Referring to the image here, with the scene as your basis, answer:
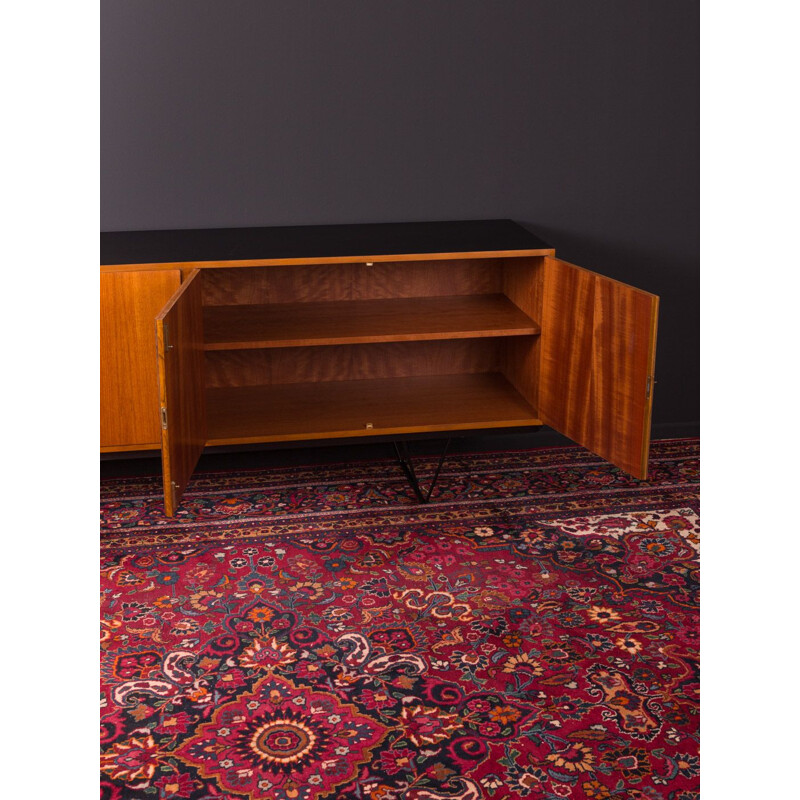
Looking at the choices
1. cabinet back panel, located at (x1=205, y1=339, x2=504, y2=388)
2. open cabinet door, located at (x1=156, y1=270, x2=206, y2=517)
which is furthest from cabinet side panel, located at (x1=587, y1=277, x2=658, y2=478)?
open cabinet door, located at (x1=156, y1=270, x2=206, y2=517)

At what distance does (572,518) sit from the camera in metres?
3.15

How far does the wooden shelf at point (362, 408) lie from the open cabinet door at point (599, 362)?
9.9 inches

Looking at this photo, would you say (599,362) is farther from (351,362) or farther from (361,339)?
(351,362)

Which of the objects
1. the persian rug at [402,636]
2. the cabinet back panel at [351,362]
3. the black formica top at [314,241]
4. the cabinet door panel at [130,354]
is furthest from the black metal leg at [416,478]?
the cabinet door panel at [130,354]

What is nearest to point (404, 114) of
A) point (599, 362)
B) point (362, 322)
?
point (362, 322)

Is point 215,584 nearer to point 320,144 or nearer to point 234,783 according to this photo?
point 234,783

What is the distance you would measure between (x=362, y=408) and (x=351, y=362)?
1.09 ft

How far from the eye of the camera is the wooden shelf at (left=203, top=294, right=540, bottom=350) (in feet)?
9.99

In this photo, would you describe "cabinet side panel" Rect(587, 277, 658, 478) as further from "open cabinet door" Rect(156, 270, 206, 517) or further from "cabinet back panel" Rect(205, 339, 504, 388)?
"open cabinet door" Rect(156, 270, 206, 517)

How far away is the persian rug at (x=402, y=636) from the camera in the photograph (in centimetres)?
197

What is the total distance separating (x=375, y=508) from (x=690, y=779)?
155 cm

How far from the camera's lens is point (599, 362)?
2766mm

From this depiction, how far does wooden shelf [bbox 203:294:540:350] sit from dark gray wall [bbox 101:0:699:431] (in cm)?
35
